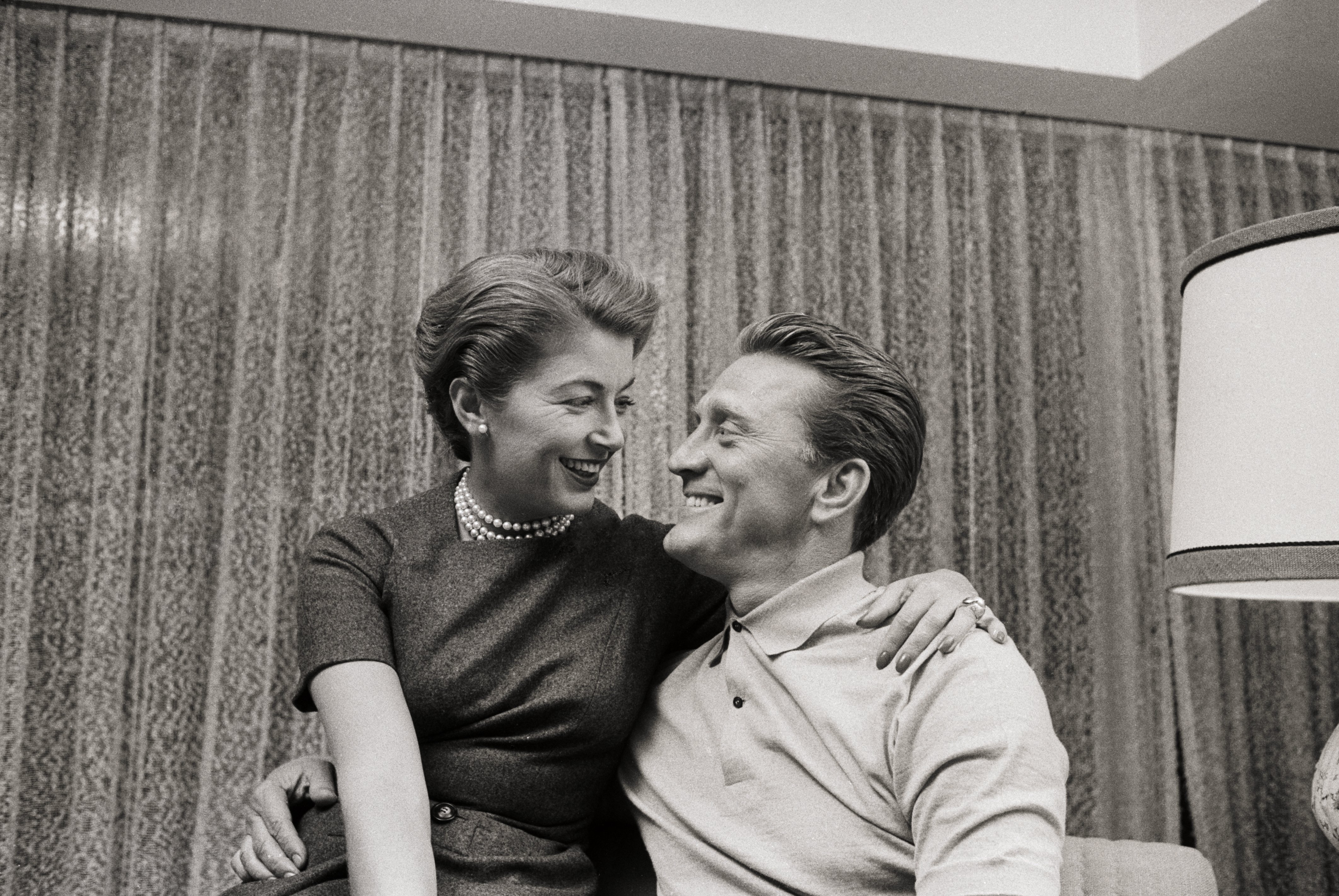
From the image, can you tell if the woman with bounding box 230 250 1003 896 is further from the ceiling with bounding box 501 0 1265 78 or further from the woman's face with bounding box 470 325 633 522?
the ceiling with bounding box 501 0 1265 78

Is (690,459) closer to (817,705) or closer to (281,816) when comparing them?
(817,705)

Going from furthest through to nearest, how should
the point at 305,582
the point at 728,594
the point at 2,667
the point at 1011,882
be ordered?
the point at 2,667
the point at 728,594
the point at 305,582
the point at 1011,882

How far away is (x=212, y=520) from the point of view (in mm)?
2688

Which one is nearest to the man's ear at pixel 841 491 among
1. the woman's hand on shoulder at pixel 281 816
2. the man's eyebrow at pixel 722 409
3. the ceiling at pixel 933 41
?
the man's eyebrow at pixel 722 409

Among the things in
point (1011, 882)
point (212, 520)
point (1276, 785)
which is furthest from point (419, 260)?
point (1276, 785)

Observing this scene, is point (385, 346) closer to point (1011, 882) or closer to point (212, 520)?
point (212, 520)

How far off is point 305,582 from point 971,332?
202cm

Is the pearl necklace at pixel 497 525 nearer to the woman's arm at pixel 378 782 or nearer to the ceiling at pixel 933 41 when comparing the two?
the woman's arm at pixel 378 782

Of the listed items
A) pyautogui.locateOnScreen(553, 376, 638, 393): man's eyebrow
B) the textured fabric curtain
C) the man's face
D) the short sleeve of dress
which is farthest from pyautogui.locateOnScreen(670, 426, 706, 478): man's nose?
the textured fabric curtain

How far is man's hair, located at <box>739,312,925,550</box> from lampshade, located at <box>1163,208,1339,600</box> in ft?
1.38

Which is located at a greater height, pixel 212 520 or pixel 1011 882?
pixel 212 520

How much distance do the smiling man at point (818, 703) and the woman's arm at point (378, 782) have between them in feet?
1.13

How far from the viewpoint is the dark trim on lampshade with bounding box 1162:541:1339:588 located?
160cm

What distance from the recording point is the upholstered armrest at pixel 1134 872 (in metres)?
1.48
